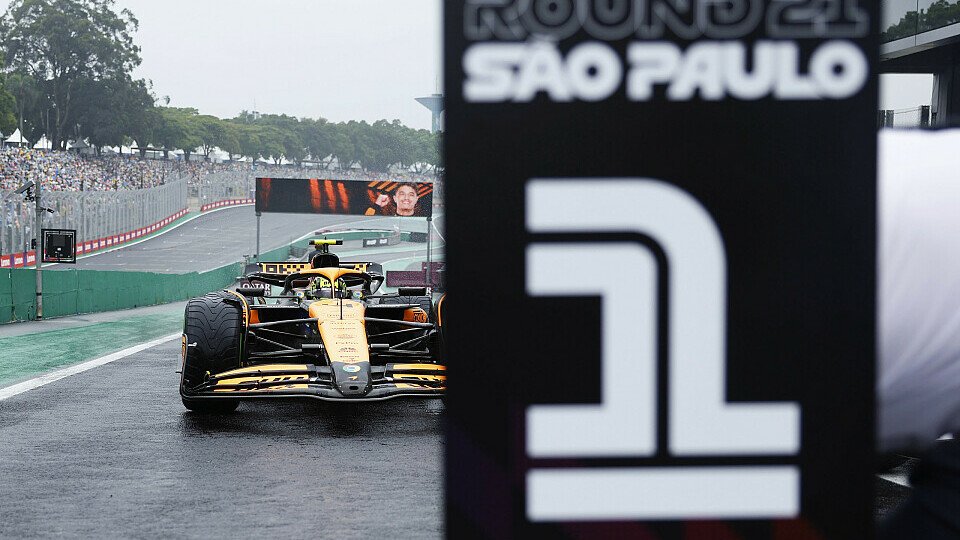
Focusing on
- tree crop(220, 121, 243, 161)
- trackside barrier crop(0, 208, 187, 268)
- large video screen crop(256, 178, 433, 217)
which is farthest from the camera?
tree crop(220, 121, 243, 161)

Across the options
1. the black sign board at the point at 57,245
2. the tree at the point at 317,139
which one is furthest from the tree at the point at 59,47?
the black sign board at the point at 57,245

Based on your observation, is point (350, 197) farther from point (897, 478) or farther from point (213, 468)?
point (897, 478)

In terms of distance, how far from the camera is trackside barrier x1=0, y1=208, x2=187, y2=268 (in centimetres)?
3436

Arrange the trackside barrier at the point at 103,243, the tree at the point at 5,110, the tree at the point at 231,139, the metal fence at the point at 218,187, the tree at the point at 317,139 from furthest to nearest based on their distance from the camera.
A: the tree at the point at 317,139 → the tree at the point at 231,139 → the metal fence at the point at 218,187 → the tree at the point at 5,110 → the trackside barrier at the point at 103,243

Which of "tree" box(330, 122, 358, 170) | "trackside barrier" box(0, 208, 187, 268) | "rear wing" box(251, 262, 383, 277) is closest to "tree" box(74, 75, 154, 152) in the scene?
"trackside barrier" box(0, 208, 187, 268)

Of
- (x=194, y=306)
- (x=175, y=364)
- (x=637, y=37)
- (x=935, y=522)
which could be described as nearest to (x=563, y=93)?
(x=637, y=37)

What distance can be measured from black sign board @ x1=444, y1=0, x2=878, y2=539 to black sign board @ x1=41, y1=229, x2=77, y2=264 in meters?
24.4

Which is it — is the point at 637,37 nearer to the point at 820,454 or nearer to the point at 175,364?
the point at 820,454

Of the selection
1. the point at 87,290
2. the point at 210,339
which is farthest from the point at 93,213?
the point at 210,339

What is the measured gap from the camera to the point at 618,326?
6.36 ft

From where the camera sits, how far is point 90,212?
5012 cm

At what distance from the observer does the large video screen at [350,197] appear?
39.9 m

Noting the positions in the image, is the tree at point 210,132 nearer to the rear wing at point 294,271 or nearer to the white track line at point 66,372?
the white track line at point 66,372

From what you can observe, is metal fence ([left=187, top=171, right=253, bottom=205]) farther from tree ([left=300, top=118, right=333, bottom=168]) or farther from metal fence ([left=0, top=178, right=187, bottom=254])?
tree ([left=300, top=118, right=333, bottom=168])
